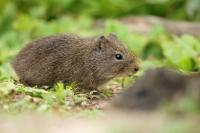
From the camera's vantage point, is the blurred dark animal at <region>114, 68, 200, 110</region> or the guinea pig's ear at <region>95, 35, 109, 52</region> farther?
the guinea pig's ear at <region>95, 35, 109, 52</region>

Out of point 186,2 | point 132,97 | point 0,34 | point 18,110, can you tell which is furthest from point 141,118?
point 186,2

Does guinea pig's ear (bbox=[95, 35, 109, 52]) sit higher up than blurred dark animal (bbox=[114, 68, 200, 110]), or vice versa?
guinea pig's ear (bbox=[95, 35, 109, 52])

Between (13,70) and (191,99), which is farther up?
(13,70)

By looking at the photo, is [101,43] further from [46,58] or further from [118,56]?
[46,58]

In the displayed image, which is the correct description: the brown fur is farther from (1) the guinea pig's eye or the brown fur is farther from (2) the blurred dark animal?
(2) the blurred dark animal

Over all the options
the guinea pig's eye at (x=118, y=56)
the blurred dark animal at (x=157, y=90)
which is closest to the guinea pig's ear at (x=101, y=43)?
the guinea pig's eye at (x=118, y=56)

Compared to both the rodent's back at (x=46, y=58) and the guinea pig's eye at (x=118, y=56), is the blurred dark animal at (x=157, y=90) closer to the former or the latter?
the guinea pig's eye at (x=118, y=56)

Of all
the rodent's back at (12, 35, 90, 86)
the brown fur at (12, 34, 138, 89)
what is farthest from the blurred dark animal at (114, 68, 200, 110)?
the rodent's back at (12, 35, 90, 86)

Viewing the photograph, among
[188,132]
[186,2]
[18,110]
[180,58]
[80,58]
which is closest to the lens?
[188,132]

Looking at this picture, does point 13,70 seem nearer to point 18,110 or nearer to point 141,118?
point 18,110
